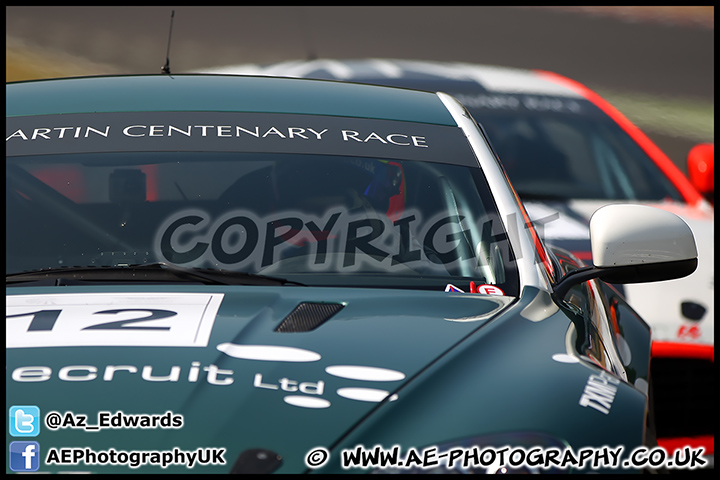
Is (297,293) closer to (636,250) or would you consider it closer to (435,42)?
(636,250)

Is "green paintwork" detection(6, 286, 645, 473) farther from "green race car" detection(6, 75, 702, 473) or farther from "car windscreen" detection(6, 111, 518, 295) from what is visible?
"car windscreen" detection(6, 111, 518, 295)

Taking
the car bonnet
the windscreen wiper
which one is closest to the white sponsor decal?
the car bonnet

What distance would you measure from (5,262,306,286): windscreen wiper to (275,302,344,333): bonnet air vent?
24cm

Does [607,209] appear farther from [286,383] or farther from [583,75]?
[583,75]

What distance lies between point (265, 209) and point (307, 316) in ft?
2.34

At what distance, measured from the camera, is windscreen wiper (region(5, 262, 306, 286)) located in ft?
9.01

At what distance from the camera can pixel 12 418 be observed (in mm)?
2055

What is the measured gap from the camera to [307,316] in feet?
8.11

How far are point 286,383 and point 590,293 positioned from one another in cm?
148

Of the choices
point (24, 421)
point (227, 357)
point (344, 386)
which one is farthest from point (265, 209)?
point (24, 421)

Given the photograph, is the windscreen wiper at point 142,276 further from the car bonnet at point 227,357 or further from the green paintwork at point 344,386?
the green paintwork at point 344,386

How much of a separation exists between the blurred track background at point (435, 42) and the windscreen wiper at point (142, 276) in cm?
1177

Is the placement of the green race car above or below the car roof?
below

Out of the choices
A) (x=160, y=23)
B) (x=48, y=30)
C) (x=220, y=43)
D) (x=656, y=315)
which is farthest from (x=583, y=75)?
(x=656, y=315)
